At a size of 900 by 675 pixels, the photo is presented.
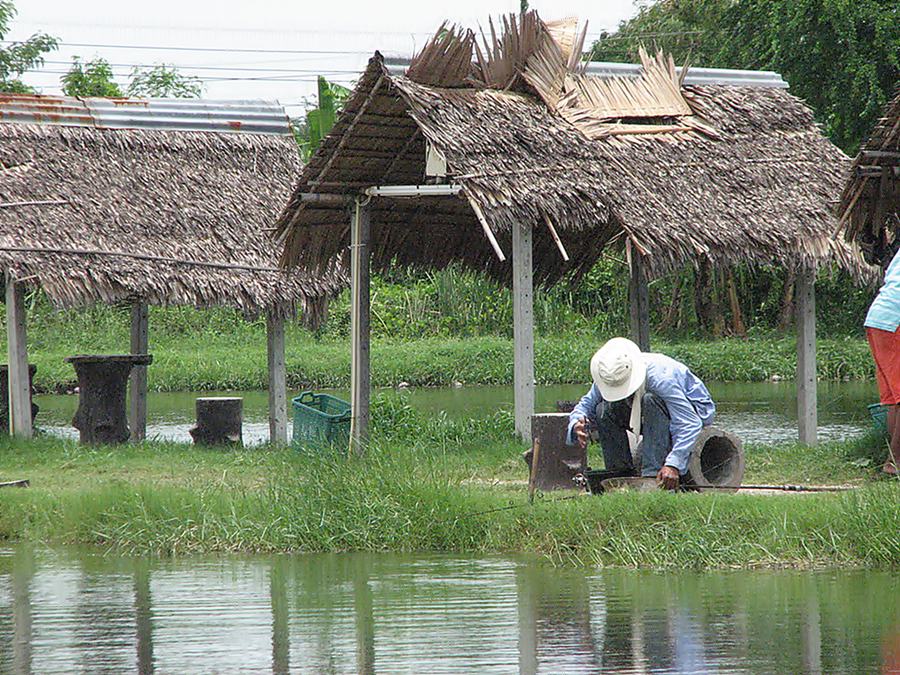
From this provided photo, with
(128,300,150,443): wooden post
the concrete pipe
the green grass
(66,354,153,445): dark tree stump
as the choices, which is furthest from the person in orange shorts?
the green grass

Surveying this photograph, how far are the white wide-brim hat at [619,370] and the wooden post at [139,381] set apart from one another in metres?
Answer: 7.41

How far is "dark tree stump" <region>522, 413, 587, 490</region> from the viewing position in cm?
968

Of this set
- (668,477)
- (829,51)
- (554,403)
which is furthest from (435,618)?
(829,51)

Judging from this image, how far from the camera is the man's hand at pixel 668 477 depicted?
9.27m

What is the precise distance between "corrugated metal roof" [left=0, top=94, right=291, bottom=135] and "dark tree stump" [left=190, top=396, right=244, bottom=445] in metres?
3.87

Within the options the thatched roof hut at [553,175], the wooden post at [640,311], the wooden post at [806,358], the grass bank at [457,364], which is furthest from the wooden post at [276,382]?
the grass bank at [457,364]

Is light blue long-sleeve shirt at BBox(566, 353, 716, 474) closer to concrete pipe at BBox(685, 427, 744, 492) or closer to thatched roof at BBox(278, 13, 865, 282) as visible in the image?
concrete pipe at BBox(685, 427, 744, 492)

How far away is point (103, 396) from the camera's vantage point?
47.6ft

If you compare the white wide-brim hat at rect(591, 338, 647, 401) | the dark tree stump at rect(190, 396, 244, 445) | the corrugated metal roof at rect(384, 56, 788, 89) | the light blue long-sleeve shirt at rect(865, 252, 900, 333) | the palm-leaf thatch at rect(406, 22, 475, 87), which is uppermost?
the corrugated metal roof at rect(384, 56, 788, 89)

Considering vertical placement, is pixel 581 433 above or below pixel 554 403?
above

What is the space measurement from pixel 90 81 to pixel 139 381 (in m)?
19.1

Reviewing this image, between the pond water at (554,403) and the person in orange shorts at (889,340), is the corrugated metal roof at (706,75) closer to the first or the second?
the pond water at (554,403)

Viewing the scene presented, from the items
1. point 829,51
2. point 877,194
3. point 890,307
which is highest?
point 829,51

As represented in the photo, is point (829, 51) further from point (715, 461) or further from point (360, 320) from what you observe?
point (715, 461)
